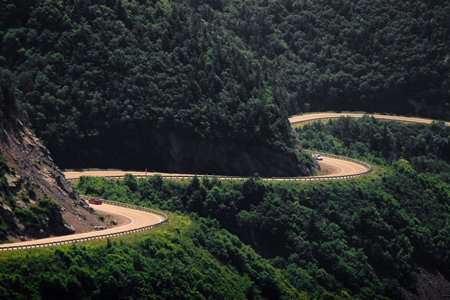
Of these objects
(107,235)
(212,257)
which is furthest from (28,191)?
(212,257)

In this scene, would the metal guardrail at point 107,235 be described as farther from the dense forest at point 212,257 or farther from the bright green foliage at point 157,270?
the dense forest at point 212,257

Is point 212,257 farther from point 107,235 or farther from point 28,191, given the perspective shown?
point 28,191

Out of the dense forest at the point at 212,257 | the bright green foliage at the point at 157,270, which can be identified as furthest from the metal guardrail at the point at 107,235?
the dense forest at the point at 212,257

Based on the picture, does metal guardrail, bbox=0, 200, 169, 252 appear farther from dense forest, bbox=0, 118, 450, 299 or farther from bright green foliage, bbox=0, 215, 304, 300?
dense forest, bbox=0, 118, 450, 299

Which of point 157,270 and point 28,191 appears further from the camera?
point 28,191

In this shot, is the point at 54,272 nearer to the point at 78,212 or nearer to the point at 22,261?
the point at 22,261

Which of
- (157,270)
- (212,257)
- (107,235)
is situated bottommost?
(212,257)
